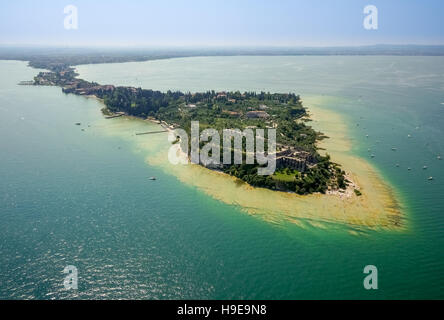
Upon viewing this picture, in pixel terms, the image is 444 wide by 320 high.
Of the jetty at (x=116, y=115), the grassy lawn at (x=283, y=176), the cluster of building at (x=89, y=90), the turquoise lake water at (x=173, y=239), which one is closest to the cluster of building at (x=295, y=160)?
the grassy lawn at (x=283, y=176)

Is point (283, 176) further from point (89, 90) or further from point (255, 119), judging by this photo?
point (89, 90)

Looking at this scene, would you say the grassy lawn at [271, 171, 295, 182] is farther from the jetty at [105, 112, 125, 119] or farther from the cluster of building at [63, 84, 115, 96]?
the cluster of building at [63, 84, 115, 96]

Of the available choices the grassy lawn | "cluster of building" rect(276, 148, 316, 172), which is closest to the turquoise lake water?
the grassy lawn

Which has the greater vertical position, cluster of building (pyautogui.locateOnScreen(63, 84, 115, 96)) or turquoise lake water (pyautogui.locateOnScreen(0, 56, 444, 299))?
cluster of building (pyautogui.locateOnScreen(63, 84, 115, 96))

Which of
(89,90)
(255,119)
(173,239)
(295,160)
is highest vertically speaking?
(89,90)

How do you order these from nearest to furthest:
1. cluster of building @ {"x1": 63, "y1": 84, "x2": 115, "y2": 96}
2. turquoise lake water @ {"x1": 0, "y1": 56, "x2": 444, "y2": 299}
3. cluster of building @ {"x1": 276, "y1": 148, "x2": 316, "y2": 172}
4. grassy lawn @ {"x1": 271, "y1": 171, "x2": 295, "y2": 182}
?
turquoise lake water @ {"x1": 0, "y1": 56, "x2": 444, "y2": 299} → grassy lawn @ {"x1": 271, "y1": 171, "x2": 295, "y2": 182} → cluster of building @ {"x1": 276, "y1": 148, "x2": 316, "y2": 172} → cluster of building @ {"x1": 63, "y1": 84, "x2": 115, "y2": 96}

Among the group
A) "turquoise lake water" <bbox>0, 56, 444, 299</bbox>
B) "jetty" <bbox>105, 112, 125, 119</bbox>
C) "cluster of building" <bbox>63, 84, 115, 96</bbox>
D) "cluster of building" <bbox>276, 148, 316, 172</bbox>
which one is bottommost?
"turquoise lake water" <bbox>0, 56, 444, 299</bbox>

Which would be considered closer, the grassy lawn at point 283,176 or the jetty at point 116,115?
the grassy lawn at point 283,176

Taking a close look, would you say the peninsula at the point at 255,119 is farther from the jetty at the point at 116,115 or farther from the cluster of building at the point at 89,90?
the jetty at the point at 116,115

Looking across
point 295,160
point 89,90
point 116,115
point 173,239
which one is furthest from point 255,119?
point 89,90
